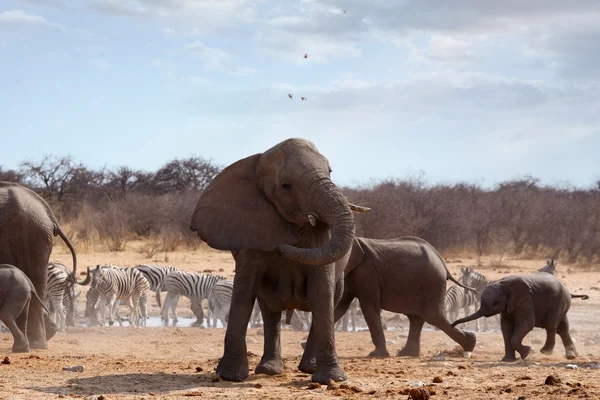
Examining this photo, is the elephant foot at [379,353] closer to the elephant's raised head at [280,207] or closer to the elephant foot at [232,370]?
the elephant foot at [232,370]

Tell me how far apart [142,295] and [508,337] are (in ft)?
24.6

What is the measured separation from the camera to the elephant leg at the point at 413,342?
1193 centimetres

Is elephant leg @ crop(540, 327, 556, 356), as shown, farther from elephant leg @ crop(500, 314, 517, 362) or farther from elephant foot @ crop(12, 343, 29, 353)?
elephant foot @ crop(12, 343, 29, 353)

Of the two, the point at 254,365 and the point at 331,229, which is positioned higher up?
the point at 331,229

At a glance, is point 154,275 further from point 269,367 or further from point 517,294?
point 269,367

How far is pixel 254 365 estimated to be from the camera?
993 centimetres

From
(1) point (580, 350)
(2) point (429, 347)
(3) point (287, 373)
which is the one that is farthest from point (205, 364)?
(1) point (580, 350)

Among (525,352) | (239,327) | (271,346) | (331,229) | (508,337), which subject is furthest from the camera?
(508,337)

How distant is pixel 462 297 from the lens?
16953mm

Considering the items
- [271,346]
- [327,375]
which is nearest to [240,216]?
[271,346]

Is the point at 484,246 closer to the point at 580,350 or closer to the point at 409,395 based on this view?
the point at 580,350

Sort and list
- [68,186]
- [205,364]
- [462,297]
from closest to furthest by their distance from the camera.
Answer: [205,364] < [462,297] < [68,186]

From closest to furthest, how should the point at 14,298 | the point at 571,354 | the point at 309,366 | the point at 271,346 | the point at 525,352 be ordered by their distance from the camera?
the point at 309,366, the point at 271,346, the point at 14,298, the point at 525,352, the point at 571,354

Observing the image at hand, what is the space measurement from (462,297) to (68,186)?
28619 millimetres
